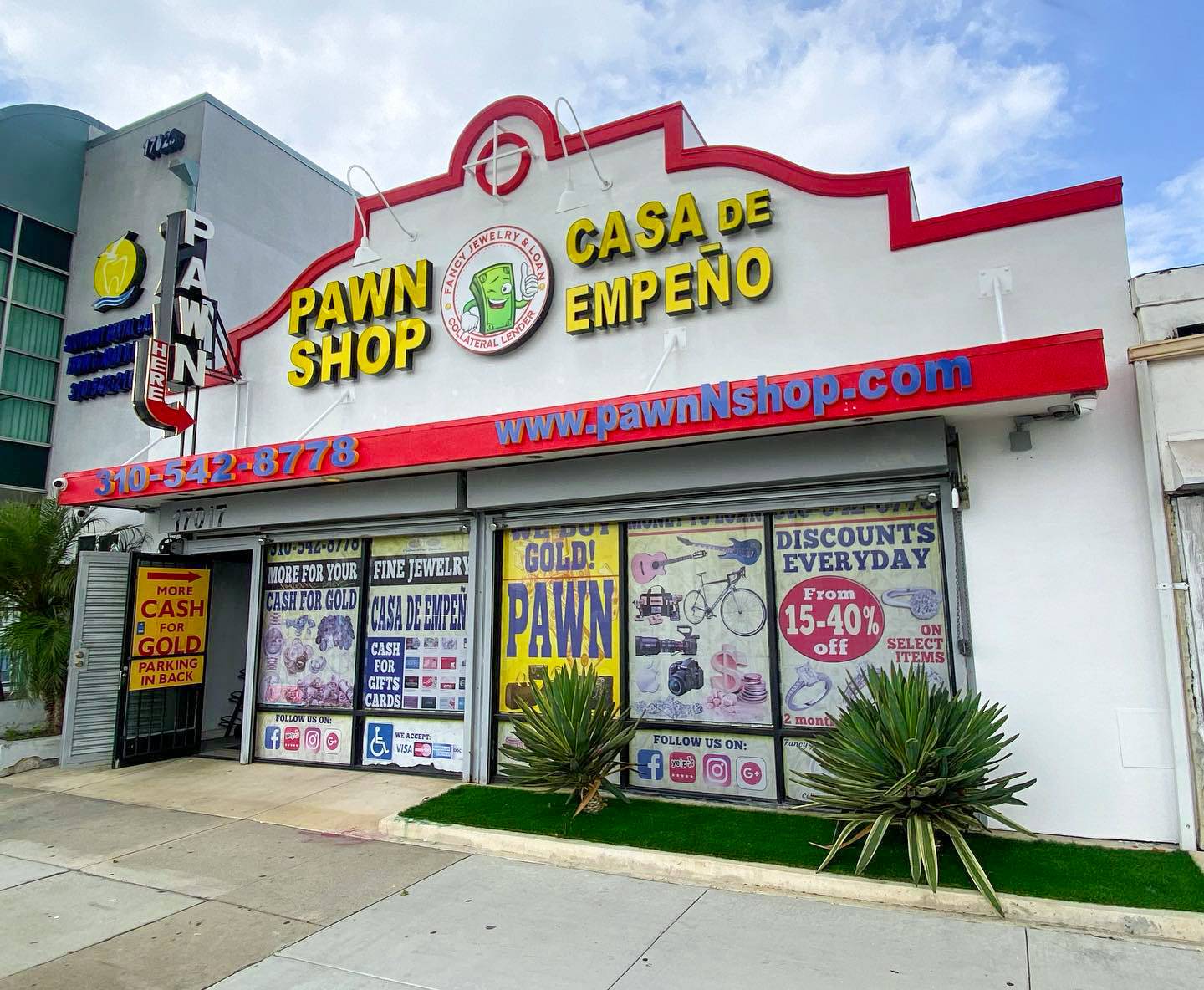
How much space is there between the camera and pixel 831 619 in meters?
8.00

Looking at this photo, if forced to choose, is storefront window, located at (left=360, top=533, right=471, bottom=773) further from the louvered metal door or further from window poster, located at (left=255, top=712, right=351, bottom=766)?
the louvered metal door

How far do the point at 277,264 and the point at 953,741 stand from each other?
16.1 m

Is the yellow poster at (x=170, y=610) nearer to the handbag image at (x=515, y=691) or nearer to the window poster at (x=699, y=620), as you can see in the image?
the handbag image at (x=515, y=691)

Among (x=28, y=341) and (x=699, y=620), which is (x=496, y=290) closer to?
(x=699, y=620)

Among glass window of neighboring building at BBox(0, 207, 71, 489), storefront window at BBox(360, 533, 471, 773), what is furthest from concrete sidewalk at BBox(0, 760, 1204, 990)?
glass window of neighboring building at BBox(0, 207, 71, 489)

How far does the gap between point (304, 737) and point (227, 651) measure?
396 cm

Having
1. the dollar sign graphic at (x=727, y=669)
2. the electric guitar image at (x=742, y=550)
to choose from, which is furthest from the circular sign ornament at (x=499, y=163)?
the dollar sign graphic at (x=727, y=669)

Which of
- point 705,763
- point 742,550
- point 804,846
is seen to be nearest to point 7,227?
point 742,550

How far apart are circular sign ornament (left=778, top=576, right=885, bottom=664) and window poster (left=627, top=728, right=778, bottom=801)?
106 centimetres

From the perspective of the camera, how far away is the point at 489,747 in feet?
30.9

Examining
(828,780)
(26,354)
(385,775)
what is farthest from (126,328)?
(828,780)

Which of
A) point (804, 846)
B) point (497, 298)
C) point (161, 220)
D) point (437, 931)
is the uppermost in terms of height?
point (161, 220)

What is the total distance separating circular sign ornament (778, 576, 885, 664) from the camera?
7.83 metres

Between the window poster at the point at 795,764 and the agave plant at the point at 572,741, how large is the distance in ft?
5.04
